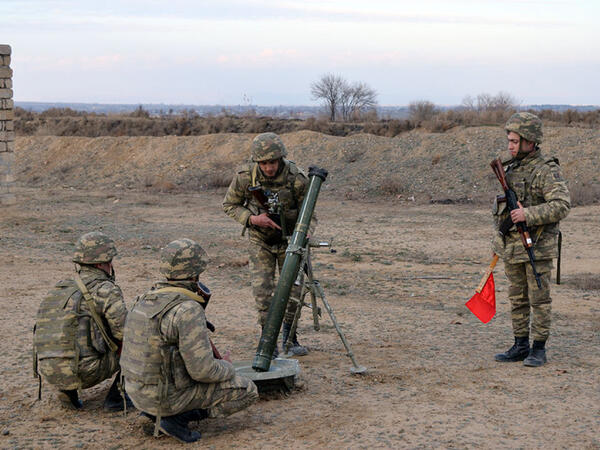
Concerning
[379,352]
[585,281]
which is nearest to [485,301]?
[379,352]

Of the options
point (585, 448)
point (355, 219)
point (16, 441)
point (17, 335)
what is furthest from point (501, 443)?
point (355, 219)

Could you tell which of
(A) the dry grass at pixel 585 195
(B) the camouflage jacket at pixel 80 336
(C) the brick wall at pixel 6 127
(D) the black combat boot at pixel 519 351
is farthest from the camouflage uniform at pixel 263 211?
(C) the brick wall at pixel 6 127

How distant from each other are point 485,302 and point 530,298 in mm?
428

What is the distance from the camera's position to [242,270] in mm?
10781

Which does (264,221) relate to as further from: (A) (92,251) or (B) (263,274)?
(A) (92,251)

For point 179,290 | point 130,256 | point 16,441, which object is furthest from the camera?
point 130,256

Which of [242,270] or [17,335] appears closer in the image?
[17,335]

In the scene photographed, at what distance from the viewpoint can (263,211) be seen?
596 centimetres

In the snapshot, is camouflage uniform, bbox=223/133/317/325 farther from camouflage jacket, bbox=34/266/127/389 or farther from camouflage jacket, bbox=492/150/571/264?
camouflage jacket, bbox=492/150/571/264

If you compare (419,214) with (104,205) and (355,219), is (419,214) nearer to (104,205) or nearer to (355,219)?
(355,219)

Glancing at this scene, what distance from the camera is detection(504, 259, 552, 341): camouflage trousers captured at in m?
5.76

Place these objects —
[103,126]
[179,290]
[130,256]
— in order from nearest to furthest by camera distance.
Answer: [179,290], [130,256], [103,126]

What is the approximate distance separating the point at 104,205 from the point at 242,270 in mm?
10112

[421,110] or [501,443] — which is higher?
[421,110]
